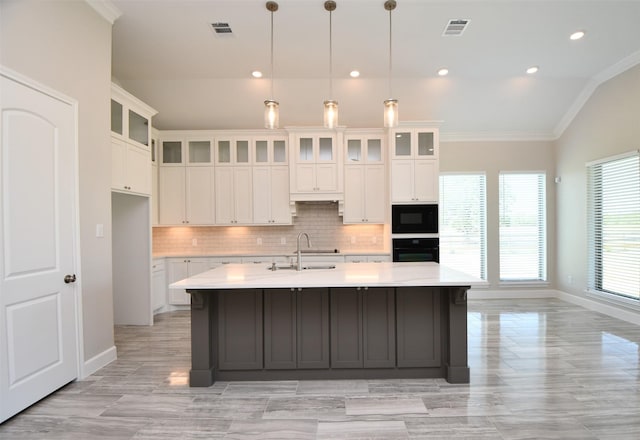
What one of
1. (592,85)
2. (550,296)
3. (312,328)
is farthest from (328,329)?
(592,85)

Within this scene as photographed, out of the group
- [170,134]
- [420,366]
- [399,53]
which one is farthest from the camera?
[170,134]

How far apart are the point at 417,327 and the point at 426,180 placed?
9.51 feet

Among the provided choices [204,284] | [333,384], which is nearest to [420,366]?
[333,384]

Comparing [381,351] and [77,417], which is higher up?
[381,351]

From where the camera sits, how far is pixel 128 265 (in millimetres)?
4480

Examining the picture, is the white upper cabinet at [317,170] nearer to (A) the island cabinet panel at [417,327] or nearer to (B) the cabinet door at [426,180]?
(B) the cabinet door at [426,180]

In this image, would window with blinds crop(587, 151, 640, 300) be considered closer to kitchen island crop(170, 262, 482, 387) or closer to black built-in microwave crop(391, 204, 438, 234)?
black built-in microwave crop(391, 204, 438, 234)

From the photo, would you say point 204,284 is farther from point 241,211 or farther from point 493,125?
point 493,125

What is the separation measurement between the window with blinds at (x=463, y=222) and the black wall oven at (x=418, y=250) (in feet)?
3.05

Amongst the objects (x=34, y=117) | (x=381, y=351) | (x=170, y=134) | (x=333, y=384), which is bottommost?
(x=333, y=384)

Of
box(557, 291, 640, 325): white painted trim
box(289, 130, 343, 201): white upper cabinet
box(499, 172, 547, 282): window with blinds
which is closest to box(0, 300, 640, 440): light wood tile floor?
box(557, 291, 640, 325): white painted trim

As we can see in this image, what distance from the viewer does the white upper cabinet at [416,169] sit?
17.1 feet

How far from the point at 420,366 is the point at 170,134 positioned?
5.06m

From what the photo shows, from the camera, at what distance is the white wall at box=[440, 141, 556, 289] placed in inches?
233
